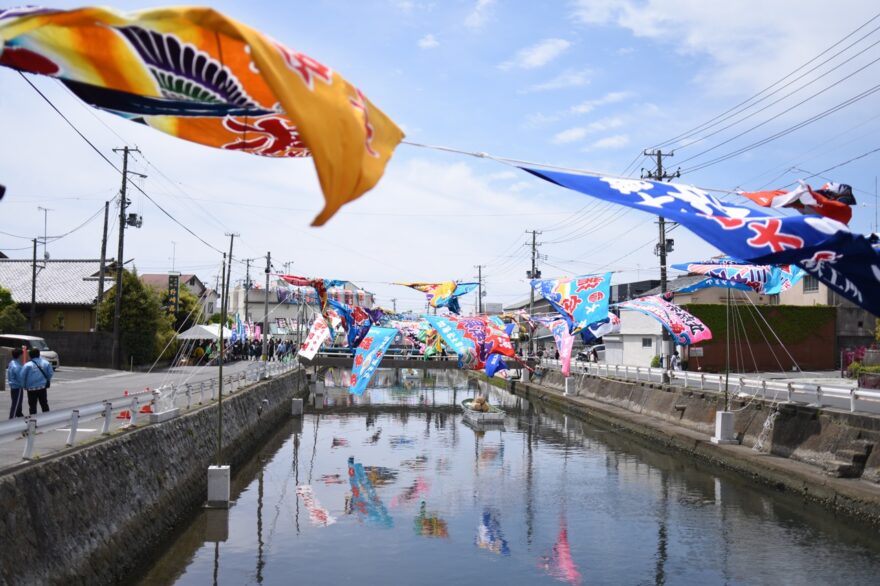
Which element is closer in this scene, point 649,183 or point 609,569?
point 649,183

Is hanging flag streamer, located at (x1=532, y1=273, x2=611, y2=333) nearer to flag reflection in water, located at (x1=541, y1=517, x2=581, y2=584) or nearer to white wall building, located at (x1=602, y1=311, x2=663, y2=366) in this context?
flag reflection in water, located at (x1=541, y1=517, x2=581, y2=584)

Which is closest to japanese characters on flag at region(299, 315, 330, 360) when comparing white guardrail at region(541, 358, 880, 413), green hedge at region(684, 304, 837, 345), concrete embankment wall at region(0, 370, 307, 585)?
white guardrail at region(541, 358, 880, 413)

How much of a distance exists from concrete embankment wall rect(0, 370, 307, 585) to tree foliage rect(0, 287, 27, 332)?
1116 inches

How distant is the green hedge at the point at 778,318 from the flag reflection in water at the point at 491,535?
30.7 metres

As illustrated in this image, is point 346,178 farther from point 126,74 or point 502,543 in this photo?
point 502,543

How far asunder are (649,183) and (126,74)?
6794mm

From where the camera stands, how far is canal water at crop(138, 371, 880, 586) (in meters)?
15.6

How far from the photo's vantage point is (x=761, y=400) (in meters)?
25.6

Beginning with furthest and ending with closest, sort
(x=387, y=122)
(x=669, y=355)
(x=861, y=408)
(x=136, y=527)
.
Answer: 1. (x=669, y=355)
2. (x=861, y=408)
3. (x=136, y=527)
4. (x=387, y=122)

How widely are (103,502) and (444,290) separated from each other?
3742 cm

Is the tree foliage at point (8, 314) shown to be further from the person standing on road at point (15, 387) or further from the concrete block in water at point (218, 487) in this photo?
the person standing on road at point (15, 387)

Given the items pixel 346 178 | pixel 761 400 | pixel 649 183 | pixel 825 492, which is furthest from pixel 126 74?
pixel 761 400

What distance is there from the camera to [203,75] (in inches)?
280

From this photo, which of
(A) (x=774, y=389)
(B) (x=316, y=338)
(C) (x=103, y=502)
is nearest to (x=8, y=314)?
(B) (x=316, y=338)
